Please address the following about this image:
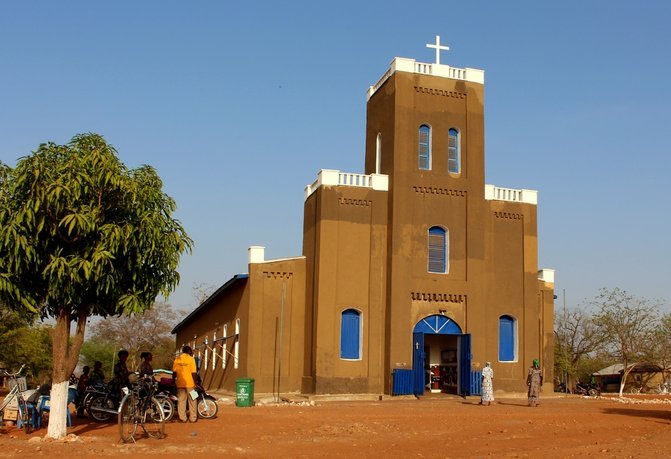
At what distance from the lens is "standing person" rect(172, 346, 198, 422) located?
17.0 metres

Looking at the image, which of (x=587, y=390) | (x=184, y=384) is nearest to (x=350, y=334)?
(x=184, y=384)

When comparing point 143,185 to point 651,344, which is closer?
point 143,185

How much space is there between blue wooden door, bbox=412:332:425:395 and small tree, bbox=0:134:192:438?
53.0 feet

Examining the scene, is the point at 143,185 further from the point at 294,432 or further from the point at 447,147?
the point at 447,147

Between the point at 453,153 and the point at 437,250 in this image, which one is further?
the point at 453,153

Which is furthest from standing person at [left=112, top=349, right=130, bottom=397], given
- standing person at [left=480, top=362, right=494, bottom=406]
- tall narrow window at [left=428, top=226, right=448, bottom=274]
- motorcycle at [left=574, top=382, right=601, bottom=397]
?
motorcycle at [left=574, top=382, right=601, bottom=397]

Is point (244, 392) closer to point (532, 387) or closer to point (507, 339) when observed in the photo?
point (532, 387)

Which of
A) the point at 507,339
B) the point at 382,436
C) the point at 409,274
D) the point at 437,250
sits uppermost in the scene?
the point at 437,250

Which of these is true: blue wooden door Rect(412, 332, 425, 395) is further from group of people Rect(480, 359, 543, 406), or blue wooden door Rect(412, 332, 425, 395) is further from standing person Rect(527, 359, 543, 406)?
standing person Rect(527, 359, 543, 406)

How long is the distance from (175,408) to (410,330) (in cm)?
1386

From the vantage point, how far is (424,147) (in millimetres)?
31734

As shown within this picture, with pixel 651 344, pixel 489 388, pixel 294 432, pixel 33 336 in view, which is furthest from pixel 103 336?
pixel 294 432

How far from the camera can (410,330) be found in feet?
98.2

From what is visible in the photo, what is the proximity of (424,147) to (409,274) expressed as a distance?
5353mm
